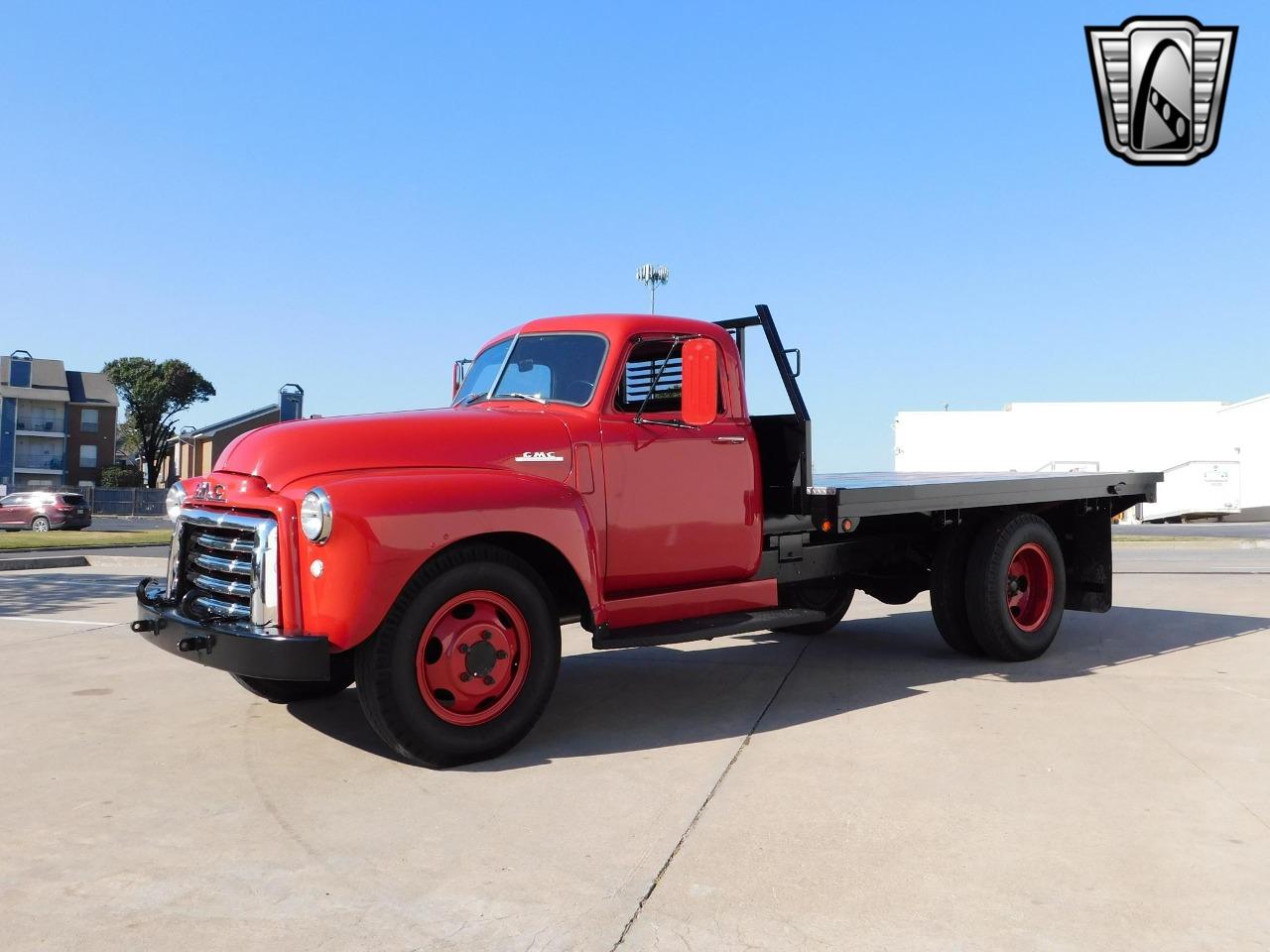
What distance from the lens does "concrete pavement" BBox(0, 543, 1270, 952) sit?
9.37 feet

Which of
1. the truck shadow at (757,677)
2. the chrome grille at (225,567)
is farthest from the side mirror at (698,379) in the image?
the chrome grille at (225,567)

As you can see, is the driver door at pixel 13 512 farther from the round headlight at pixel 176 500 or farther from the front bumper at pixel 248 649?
the front bumper at pixel 248 649

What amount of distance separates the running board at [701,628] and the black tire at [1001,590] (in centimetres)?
142

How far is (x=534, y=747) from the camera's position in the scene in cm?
474

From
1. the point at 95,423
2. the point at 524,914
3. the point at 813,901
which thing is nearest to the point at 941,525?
the point at 813,901

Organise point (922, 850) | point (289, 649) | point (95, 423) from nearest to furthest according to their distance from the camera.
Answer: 1. point (922, 850)
2. point (289, 649)
3. point (95, 423)

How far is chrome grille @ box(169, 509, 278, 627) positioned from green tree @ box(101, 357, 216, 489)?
69.1 m

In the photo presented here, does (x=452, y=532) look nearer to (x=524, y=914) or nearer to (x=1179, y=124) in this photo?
(x=524, y=914)

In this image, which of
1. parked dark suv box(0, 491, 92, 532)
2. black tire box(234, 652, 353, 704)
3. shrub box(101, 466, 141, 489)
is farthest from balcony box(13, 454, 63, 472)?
black tire box(234, 652, 353, 704)

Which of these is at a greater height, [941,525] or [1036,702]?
[941,525]

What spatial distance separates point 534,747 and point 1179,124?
698cm

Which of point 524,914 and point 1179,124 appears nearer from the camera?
point 524,914

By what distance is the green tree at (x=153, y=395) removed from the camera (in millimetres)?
69062

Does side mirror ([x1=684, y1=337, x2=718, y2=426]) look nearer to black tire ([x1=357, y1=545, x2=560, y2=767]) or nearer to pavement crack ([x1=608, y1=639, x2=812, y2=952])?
black tire ([x1=357, y1=545, x2=560, y2=767])
